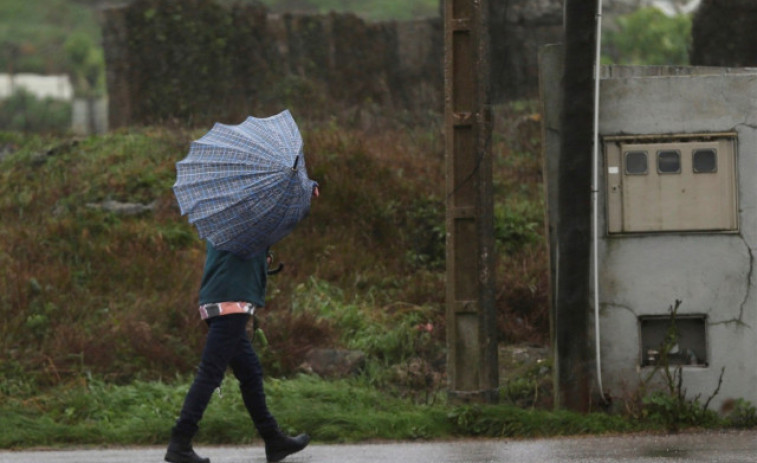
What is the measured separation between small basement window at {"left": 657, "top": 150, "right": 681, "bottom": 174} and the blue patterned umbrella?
2841mm

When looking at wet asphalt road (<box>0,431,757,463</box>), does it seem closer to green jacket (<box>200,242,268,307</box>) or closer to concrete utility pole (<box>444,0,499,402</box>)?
concrete utility pole (<box>444,0,499,402</box>)

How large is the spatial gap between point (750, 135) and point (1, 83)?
63.0 m

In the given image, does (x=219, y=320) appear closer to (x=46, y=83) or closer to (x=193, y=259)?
(x=193, y=259)

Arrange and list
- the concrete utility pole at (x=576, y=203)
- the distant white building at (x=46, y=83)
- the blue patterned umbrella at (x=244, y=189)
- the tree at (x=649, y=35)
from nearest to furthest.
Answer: the blue patterned umbrella at (x=244, y=189) < the concrete utility pole at (x=576, y=203) < the tree at (x=649, y=35) < the distant white building at (x=46, y=83)

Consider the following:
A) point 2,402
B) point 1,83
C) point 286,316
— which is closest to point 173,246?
point 286,316

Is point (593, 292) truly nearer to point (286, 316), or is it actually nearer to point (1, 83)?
point (286, 316)

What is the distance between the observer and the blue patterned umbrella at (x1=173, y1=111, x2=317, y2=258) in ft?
25.9

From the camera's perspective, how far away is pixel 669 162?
9.84 meters

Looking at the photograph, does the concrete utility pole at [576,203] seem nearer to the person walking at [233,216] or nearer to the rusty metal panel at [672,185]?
the rusty metal panel at [672,185]

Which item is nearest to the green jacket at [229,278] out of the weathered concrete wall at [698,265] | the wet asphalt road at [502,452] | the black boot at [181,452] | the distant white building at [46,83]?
the black boot at [181,452]

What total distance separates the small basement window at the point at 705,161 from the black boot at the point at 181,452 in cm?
393

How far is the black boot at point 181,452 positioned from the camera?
26.4ft

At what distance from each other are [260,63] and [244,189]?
13.9m

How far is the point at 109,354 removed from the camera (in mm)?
12609
